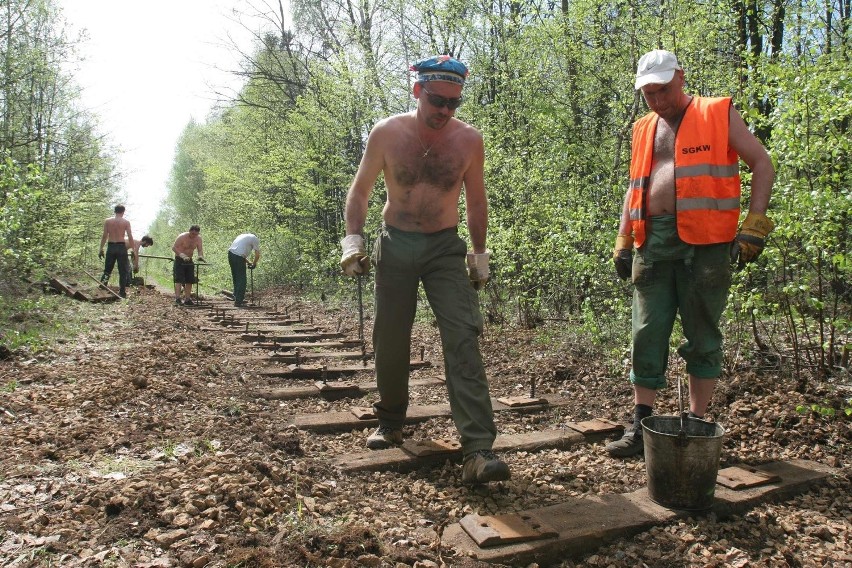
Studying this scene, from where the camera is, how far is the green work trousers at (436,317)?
120 inches

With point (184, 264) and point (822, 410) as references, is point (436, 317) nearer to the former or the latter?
point (822, 410)

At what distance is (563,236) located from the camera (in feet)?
18.9

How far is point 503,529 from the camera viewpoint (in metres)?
2.32

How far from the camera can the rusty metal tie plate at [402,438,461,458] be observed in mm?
3299

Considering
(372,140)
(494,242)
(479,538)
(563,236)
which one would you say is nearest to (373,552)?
(479,538)

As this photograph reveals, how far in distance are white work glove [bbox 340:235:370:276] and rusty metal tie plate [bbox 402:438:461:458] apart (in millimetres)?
1031

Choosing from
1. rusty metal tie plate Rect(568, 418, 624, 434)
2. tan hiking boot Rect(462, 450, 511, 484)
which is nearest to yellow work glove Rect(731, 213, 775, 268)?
rusty metal tie plate Rect(568, 418, 624, 434)

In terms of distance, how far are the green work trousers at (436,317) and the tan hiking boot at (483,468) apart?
117 mm

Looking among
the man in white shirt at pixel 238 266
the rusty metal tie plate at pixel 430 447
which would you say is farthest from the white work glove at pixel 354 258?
the man in white shirt at pixel 238 266

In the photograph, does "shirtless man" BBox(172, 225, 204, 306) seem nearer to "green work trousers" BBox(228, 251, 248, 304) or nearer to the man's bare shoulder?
"green work trousers" BBox(228, 251, 248, 304)

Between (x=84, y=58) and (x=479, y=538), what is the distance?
19.2 metres

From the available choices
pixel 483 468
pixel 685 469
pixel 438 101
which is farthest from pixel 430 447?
pixel 438 101

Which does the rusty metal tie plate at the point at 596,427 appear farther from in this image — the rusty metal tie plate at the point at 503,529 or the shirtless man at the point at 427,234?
the rusty metal tie plate at the point at 503,529

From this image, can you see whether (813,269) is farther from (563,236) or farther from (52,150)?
(52,150)
